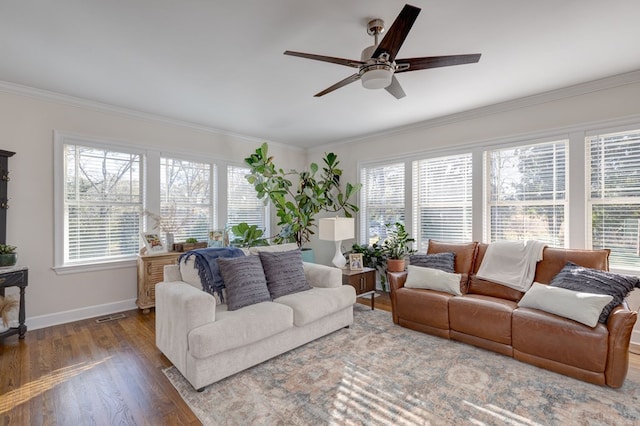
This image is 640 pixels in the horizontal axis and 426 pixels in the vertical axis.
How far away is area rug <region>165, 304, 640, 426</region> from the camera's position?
1908 mm

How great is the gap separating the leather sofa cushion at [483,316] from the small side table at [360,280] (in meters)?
1.16

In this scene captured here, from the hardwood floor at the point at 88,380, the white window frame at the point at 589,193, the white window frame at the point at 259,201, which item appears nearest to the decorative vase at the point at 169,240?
the white window frame at the point at 259,201

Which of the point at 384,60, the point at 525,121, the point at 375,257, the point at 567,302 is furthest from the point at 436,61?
the point at 375,257

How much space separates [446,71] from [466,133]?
1.49 m

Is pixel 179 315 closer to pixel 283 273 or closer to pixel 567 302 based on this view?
pixel 283 273

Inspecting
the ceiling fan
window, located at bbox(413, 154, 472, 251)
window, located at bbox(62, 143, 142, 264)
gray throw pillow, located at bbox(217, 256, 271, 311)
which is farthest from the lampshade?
window, located at bbox(62, 143, 142, 264)

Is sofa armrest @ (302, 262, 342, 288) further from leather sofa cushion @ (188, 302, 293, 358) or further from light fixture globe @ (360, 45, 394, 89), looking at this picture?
light fixture globe @ (360, 45, 394, 89)

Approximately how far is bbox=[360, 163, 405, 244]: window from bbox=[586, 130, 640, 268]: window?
2.29m

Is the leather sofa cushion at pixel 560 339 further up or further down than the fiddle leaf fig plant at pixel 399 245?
further down

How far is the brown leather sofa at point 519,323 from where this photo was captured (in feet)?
7.21

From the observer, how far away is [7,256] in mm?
2930

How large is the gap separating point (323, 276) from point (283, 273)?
19.9 inches

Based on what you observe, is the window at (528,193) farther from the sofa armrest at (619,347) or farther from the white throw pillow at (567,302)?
the sofa armrest at (619,347)

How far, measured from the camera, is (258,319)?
2443mm
